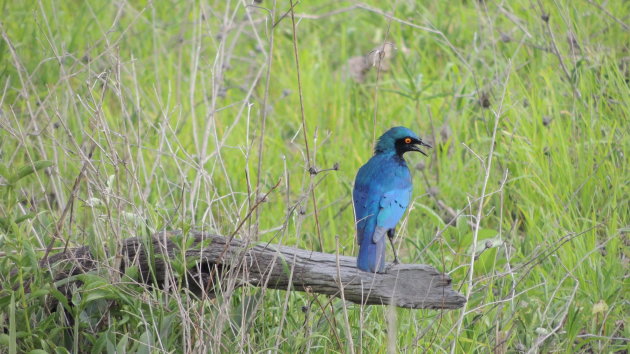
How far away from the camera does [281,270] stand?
3213mm

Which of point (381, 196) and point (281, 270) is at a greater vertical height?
point (381, 196)

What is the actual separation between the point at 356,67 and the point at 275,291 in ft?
9.98

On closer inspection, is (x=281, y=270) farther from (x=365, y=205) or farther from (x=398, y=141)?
(x=398, y=141)

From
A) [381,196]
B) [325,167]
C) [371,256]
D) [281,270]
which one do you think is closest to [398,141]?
[381,196]

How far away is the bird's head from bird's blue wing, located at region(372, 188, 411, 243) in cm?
31

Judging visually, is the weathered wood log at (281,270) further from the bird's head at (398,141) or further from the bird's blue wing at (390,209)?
the bird's head at (398,141)

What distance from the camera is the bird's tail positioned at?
10.5 ft

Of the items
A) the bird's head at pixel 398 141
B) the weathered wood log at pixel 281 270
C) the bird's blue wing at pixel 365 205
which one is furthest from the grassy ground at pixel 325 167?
the bird's head at pixel 398 141

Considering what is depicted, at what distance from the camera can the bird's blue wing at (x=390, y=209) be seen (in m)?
3.41

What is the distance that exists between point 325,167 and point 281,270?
6.10ft

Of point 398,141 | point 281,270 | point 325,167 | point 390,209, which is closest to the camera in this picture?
point 281,270

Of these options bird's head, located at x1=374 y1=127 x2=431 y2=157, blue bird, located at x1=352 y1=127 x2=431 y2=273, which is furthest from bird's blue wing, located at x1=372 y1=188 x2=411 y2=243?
bird's head, located at x1=374 y1=127 x2=431 y2=157

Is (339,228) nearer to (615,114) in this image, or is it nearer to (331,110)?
(331,110)

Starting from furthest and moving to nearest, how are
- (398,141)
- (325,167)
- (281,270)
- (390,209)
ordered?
(325,167), (398,141), (390,209), (281,270)
